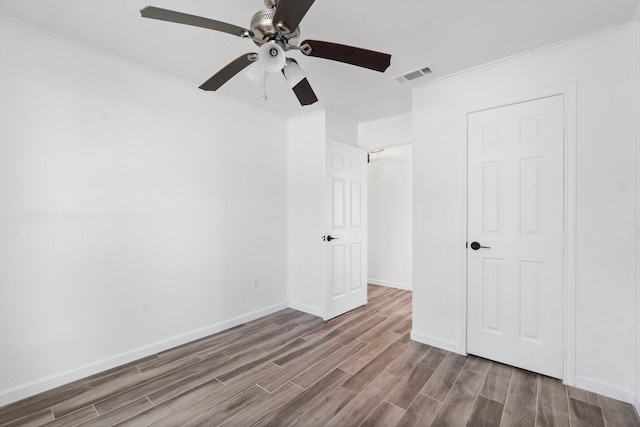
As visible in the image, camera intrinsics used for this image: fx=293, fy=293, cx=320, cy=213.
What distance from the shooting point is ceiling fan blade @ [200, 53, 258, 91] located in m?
1.68

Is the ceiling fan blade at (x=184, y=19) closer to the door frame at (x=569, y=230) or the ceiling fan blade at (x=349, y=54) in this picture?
the ceiling fan blade at (x=349, y=54)

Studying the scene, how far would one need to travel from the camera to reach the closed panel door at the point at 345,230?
3.67m

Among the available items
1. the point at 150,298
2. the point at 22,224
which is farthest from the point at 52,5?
the point at 150,298

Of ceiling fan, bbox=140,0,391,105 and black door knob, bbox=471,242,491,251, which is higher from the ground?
ceiling fan, bbox=140,0,391,105

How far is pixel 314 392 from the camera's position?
2.16 metres

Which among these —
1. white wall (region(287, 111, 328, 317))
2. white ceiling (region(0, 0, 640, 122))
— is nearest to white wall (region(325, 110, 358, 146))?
white wall (region(287, 111, 328, 317))

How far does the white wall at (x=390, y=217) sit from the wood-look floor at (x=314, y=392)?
2.27 m

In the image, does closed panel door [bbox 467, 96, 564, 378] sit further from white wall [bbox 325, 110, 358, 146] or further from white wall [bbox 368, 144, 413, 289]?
white wall [bbox 368, 144, 413, 289]

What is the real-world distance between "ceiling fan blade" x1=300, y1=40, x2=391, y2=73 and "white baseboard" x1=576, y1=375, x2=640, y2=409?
2.63 metres

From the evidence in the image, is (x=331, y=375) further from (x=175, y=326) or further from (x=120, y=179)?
(x=120, y=179)

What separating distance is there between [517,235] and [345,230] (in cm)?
194

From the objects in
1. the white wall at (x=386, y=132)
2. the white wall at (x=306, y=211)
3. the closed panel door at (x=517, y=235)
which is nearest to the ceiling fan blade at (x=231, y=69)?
the white wall at (x=306, y=211)

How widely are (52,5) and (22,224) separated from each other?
1.48 meters

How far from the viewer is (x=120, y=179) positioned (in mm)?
2527
